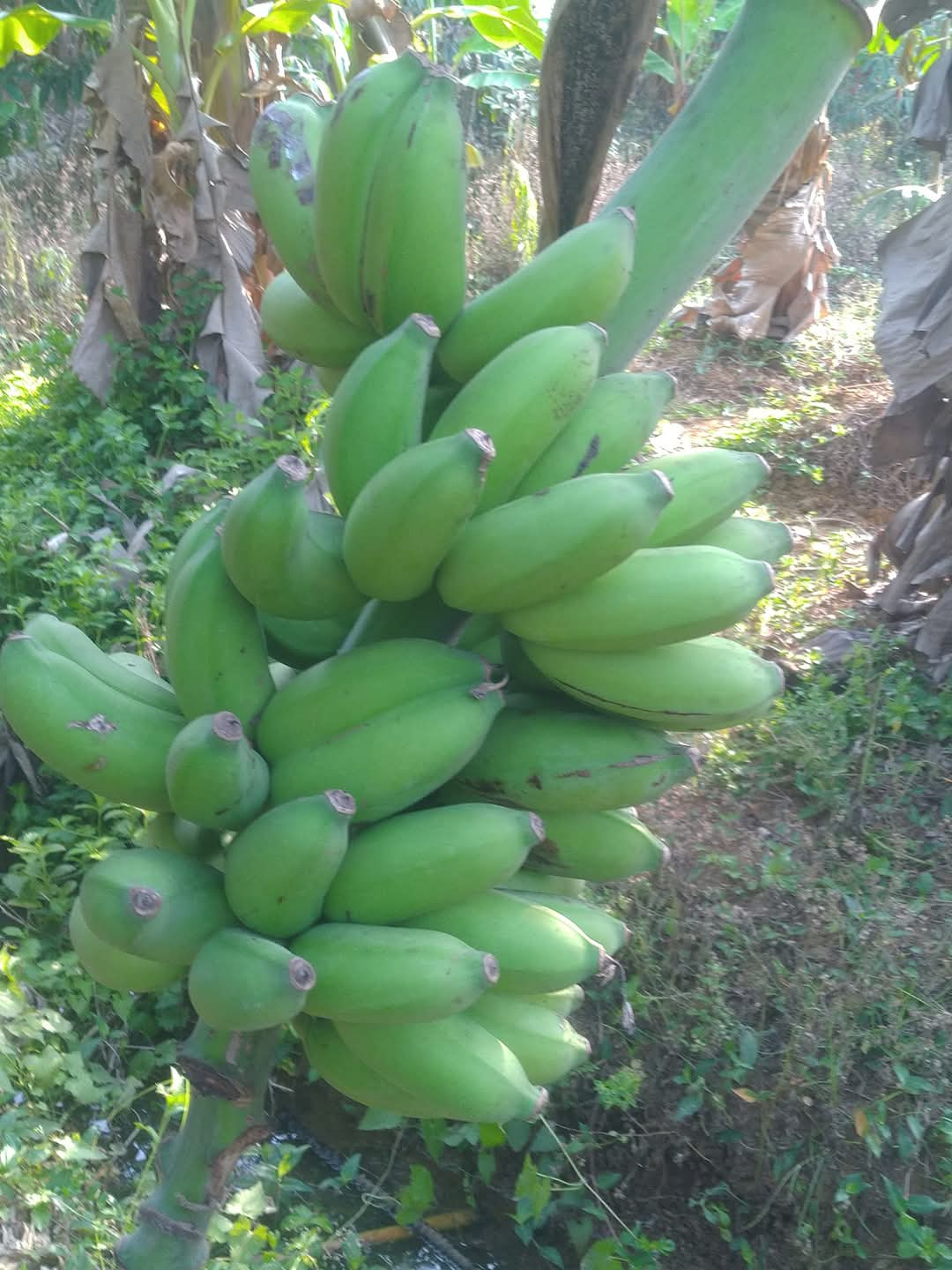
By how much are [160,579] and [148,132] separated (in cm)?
192

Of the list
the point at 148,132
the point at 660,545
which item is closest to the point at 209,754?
the point at 660,545

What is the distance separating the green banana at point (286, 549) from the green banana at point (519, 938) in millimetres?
243

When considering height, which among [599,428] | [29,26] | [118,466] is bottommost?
[118,466]

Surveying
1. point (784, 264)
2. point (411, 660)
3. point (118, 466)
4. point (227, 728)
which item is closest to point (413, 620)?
point (411, 660)

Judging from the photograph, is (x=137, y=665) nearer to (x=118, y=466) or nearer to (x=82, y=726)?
(x=82, y=726)

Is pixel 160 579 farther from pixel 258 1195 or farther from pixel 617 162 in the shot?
pixel 617 162

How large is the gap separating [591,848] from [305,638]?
29cm

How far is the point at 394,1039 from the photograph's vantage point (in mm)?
754

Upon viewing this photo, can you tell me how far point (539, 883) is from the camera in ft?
2.96

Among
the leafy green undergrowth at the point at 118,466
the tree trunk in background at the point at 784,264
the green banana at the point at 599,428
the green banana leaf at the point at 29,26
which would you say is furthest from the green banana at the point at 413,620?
the tree trunk in background at the point at 784,264

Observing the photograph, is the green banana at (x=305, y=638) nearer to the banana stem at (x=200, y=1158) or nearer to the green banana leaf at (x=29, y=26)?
the banana stem at (x=200, y=1158)

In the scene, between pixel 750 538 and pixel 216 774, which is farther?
pixel 750 538

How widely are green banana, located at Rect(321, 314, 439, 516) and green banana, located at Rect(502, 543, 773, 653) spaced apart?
93 millimetres

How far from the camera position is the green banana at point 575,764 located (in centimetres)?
79
